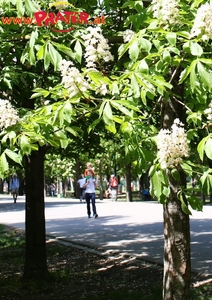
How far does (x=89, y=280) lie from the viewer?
820 centimetres

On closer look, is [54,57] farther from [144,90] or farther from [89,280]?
[89,280]

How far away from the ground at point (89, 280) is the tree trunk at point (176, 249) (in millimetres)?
2341

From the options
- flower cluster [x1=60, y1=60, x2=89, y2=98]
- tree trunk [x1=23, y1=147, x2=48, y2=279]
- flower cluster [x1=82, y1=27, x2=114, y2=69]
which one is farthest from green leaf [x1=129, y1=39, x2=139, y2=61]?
tree trunk [x1=23, y1=147, x2=48, y2=279]

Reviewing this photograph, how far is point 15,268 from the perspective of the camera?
983cm

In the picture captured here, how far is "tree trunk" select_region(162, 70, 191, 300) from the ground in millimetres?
2349

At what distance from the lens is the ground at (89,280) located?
7.20 m

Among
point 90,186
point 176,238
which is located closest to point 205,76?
point 176,238

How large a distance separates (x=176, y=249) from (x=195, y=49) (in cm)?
205

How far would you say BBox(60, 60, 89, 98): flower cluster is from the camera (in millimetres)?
2914

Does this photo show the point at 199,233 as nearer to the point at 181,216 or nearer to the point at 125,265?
the point at 125,265

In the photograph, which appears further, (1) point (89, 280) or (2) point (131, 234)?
(2) point (131, 234)

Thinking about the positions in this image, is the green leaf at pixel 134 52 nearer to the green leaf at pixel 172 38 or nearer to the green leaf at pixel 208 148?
the green leaf at pixel 172 38

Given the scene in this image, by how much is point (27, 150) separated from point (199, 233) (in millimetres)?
10550

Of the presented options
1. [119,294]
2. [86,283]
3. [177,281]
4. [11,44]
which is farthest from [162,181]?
[86,283]
